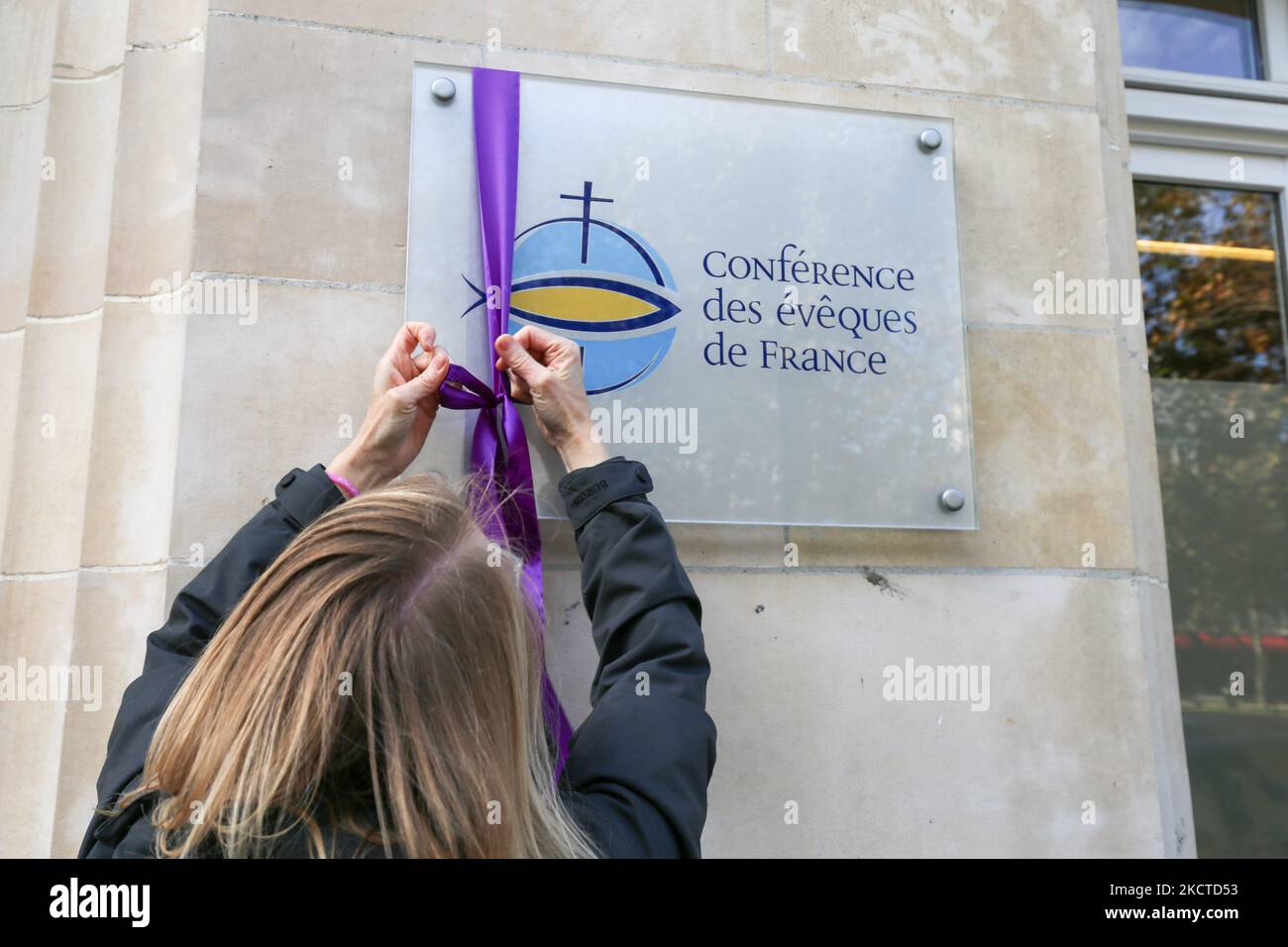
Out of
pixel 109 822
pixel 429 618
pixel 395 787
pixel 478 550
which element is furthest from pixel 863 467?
pixel 109 822

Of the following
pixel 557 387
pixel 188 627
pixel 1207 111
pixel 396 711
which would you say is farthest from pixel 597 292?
pixel 1207 111

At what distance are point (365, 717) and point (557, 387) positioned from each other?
688 millimetres

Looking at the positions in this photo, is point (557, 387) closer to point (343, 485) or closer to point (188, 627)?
point (343, 485)

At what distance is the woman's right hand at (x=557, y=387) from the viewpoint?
5.06ft

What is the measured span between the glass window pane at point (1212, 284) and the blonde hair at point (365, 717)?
2.12 meters

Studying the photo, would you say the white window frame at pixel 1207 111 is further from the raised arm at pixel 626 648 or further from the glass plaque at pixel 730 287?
the raised arm at pixel 626 648

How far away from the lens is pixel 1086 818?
71.7 inches

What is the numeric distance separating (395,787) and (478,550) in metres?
0.29

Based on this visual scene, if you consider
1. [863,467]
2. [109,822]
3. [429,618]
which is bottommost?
[109,822]

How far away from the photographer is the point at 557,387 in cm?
155

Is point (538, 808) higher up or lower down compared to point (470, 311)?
lower down

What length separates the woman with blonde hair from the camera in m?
0.94
